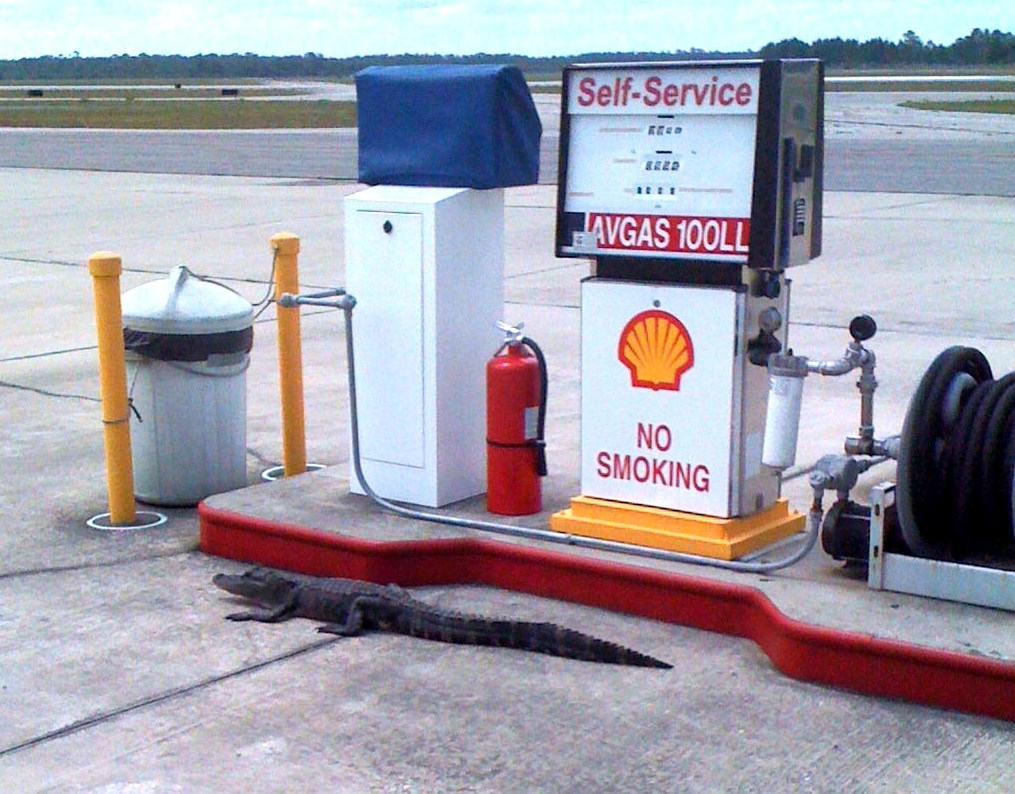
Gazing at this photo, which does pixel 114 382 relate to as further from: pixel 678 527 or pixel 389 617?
pixel 678 527

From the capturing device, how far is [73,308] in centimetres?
1282

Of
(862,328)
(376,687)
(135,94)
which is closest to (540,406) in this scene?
(862,328)

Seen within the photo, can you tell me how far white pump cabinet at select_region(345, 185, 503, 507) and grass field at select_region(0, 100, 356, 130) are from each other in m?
43.2

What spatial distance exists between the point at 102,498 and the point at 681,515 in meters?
3.08

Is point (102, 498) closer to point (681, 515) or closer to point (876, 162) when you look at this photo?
point (681, 515)

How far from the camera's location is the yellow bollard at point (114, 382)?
6.35 metres

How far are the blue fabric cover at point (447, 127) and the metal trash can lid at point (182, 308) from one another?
1098 mm

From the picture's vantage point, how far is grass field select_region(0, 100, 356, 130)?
50594 mm

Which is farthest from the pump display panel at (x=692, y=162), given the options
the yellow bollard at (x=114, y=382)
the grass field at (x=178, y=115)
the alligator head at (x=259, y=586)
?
the grass field at (x=178, y=115)

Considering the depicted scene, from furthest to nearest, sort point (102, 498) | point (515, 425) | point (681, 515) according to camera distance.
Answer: point (102, 498), point (515, 425), point (681, 515)

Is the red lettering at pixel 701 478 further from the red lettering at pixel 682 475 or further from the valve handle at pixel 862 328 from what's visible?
the valve handle at pixel 862 328

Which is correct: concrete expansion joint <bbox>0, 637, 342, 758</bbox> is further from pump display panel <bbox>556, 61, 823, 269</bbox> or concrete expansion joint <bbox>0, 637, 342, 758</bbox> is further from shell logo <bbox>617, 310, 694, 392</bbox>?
pump display panel <bbox>556, 61, 823, 269</bbox>

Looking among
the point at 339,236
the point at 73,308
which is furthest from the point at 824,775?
the point at 339,236

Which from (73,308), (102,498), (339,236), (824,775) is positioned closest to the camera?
(824,775)
